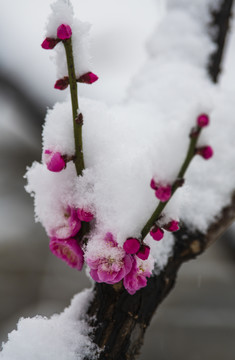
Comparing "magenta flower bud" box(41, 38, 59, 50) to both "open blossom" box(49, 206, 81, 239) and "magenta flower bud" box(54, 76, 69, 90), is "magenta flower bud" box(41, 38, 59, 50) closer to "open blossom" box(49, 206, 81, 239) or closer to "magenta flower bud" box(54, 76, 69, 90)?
"magenta flower bud" box(54, 76, 69, 90)

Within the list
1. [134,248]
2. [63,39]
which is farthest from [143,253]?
[63,39]

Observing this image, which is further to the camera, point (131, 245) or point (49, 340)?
point (49, 340)

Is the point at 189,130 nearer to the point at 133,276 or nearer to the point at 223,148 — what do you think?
the point at 133,276

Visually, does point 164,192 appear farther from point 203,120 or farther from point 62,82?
point 62,82

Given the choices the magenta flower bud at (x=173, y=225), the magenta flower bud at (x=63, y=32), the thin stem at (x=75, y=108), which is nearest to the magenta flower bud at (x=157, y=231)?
the magenta flower bud at (x=173, y=225)

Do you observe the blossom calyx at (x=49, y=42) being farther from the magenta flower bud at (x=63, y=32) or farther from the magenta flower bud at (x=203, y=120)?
the magenta flower bud at (x=203, y=120)
